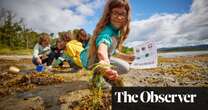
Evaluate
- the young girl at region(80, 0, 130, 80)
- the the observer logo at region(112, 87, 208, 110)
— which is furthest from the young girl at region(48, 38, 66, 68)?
the the observer logo at region(112, 87, 208, 110)

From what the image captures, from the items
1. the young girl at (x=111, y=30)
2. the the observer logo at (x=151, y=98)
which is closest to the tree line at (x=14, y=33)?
the young girl at (x=111, y=30)

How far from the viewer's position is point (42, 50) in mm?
2492

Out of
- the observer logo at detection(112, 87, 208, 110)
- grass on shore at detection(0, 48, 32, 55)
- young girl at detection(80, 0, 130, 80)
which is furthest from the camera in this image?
grass on shore at detection(0, 48, 32, 55)

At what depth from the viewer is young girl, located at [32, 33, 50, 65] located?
244 centimetres

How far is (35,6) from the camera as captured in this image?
2.52 metres

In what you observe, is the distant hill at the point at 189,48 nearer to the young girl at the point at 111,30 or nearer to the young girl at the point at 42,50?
the young girl at the point at 111,30

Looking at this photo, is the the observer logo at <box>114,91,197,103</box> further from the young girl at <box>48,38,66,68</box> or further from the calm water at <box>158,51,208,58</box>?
the young girl at <box>48,38,66,68</box>

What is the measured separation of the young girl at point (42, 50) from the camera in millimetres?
2438

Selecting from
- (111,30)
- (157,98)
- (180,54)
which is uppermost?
(111,30)

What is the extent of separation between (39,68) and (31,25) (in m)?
0.38

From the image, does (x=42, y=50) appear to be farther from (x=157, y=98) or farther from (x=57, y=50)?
(x=157, y=98)

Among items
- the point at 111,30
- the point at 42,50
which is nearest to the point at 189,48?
the point at 111,30

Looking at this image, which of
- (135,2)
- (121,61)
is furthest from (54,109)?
(135,2)

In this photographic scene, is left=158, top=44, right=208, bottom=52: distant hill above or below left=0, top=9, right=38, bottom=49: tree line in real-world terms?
below
